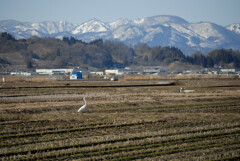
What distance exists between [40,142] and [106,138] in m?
2.93

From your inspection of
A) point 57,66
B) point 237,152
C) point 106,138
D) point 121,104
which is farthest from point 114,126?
point 57,66

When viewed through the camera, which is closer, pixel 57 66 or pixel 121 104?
pixel 121 104

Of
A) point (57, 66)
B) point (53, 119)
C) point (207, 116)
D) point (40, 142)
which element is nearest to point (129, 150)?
point (40, 142)

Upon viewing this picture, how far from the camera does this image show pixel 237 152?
43.4 feet

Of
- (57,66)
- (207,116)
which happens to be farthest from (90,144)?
(57,66)

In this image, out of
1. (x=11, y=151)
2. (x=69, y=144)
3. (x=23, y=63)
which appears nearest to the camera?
(x=11, y=151)

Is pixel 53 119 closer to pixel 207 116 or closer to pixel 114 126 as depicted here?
pixel 114 126

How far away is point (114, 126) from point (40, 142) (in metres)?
4.94

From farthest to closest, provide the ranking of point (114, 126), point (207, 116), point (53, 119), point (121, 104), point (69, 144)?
point (121, 104) < point (207, 116) < point (53, 119) < point (114, 126) < point (69, 144)

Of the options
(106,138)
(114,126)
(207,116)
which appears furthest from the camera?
(207,116)

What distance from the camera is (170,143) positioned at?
47.6ft

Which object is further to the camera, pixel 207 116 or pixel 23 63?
pixel 23 63

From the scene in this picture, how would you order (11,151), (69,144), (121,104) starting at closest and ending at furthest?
(11,151), (69,144), (121,104)

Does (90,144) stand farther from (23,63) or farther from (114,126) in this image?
(23,63)
